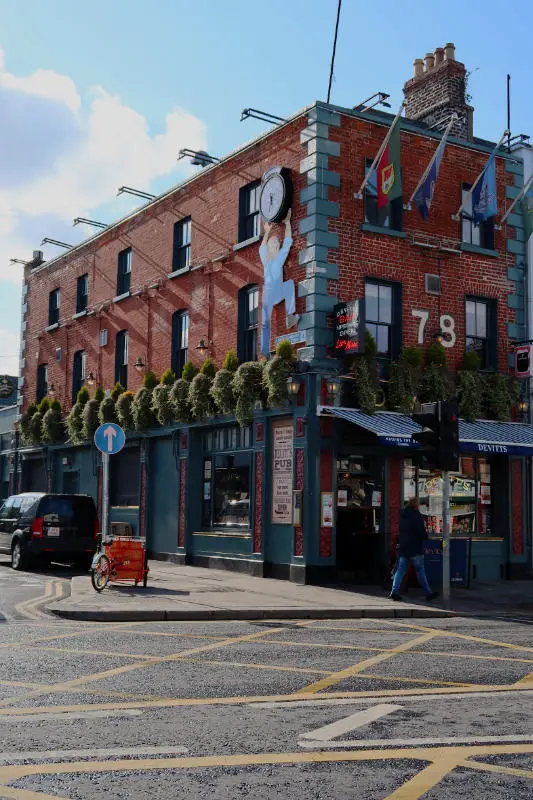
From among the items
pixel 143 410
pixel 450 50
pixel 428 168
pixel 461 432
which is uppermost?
pixel 450 50

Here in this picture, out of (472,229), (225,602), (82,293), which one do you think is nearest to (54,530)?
(225,602)

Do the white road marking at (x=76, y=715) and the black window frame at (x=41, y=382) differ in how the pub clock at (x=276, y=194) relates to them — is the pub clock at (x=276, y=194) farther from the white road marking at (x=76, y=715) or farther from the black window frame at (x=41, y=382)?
the black window frame at (x=41, y=382)

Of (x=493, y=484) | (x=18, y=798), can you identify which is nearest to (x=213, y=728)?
(x=18, y=798)

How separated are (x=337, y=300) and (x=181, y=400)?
5.38 m

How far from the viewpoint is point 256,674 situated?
324 inches

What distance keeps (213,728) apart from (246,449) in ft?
45.6

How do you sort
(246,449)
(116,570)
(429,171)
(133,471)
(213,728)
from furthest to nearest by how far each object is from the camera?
(133,471) → (246,449) → (429,171) → (116,570) → (213,728)

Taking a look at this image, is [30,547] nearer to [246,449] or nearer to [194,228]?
[246,449]

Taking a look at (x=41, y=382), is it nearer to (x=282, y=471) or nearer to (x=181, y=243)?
(x=181, y=243)

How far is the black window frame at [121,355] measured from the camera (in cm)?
2584

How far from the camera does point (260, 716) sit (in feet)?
21.3

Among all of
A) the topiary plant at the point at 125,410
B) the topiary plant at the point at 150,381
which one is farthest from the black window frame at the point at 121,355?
the topiary plant at the point at 150,381

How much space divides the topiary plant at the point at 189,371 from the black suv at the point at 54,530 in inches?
149

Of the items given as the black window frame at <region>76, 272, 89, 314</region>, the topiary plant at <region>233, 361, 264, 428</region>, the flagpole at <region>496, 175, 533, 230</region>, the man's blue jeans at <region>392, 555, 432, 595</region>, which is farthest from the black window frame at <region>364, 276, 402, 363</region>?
the black window frame at <region>76, 272, 89, 314</region>
